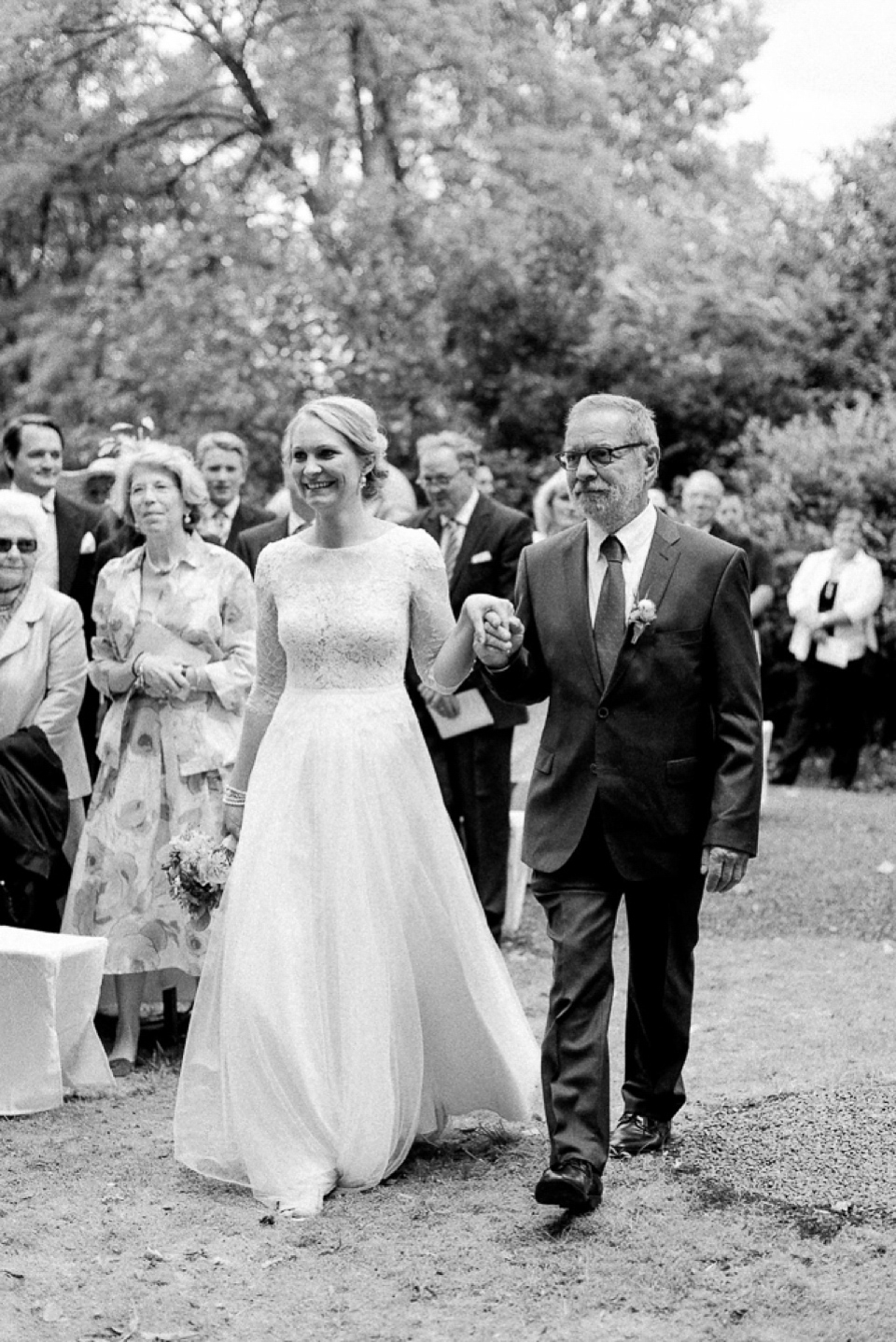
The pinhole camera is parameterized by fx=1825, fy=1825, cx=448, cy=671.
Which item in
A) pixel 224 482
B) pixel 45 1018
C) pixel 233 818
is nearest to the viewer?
pixel 233 818

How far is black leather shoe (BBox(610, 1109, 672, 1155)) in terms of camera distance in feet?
18.1

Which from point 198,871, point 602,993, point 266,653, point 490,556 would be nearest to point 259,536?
point 490,556

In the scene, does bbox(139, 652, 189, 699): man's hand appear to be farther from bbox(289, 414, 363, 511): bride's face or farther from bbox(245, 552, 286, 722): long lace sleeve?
bbox(289, 414, 363, 511): bride's face

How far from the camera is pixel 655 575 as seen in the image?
17.0ft

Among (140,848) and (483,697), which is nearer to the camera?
(140,848)

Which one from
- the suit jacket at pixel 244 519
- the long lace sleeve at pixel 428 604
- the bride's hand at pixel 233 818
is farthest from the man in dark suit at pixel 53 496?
the long lace sleeve at pixel 428 604

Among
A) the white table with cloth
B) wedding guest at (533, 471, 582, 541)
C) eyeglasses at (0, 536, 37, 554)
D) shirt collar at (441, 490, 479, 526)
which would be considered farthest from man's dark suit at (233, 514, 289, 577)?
the white table with cloth

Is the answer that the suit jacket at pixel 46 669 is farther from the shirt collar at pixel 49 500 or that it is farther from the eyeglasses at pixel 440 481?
the eyeglasses at pixel 440 481

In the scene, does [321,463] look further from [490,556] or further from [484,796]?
[484,796]

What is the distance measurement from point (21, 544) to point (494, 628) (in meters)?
2.94

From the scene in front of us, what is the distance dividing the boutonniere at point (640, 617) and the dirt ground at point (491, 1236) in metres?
1.59

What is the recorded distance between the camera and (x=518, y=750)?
10438 millimetres

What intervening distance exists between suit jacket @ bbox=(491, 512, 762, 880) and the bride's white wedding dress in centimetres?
57

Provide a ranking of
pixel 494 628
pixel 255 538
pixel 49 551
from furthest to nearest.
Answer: pixel 255 538, pixel 49 551, pixel 494 628
